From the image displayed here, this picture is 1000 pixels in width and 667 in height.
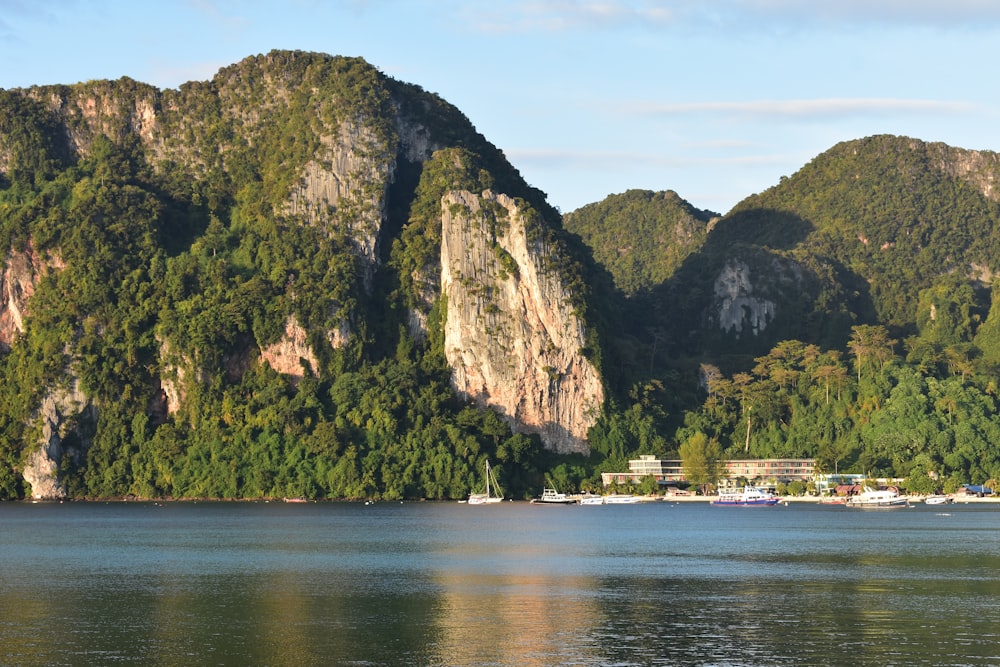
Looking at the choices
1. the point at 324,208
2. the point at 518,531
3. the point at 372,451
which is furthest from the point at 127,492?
the point at 518,531

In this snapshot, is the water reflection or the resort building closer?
the water reflection

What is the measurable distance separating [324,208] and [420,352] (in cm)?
1951

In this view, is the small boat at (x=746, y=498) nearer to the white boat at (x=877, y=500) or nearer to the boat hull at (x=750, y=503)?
the boat hull at (x=750, y=503)

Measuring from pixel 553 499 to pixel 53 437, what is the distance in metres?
50.3

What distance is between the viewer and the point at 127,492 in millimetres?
160125

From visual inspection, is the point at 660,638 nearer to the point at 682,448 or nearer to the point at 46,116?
the point at 682,448

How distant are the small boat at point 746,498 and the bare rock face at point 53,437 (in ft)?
213

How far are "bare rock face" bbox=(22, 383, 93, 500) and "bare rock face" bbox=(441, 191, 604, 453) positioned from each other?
40.2 m

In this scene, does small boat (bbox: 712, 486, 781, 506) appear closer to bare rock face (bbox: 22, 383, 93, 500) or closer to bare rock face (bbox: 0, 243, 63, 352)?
bare rock face (bbox: 22, 383, 93, 500)

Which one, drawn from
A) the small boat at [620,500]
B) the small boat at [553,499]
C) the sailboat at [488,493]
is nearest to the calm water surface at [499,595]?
the sailboat at [488,493]

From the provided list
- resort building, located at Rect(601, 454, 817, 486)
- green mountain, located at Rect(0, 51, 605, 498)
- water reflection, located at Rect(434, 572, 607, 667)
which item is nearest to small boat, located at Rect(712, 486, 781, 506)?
resort building, located at Rect(601, 454, 817, 486)

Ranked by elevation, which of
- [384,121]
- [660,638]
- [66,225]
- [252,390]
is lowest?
[660,638]

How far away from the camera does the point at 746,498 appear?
511 ft

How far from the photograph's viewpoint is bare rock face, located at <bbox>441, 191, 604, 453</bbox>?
170 meters
